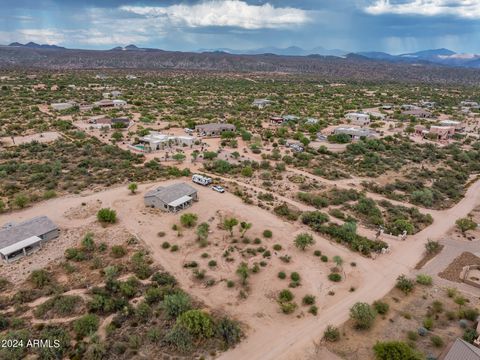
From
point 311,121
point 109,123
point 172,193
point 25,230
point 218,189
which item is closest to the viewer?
point 25,230

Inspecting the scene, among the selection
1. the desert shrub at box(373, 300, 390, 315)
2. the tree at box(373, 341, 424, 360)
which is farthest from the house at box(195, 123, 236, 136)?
the tree at box(373, 341, 424, 360)

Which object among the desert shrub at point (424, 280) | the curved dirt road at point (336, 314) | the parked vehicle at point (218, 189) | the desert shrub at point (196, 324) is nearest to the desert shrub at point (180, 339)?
the desert shrub at point (196, 324)

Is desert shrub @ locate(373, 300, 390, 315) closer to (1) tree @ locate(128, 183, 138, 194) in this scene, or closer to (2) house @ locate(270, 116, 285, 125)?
(1) tree @ locate(128, 183, 138, 194)

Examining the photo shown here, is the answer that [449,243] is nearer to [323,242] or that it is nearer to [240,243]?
[323,242]

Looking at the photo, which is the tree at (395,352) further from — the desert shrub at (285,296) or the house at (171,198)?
the house at (171,198)

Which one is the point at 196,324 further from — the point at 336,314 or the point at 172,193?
the point at 172,193

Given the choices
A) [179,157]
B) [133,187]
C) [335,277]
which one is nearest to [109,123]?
[179,157]
